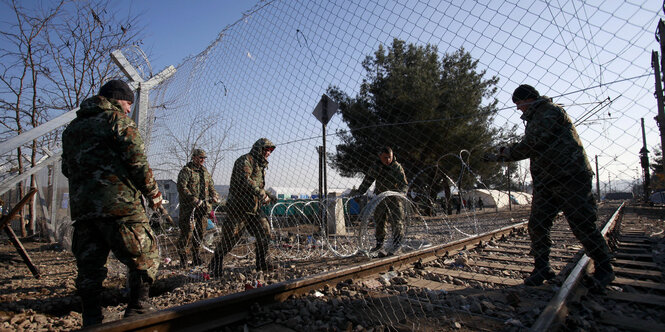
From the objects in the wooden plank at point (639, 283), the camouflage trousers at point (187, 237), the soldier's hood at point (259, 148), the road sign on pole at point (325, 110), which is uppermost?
the road sign on pole at point (325, 110)

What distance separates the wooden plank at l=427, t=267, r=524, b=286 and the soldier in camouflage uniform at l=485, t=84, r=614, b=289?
18 centimetres

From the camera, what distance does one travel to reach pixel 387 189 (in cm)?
541

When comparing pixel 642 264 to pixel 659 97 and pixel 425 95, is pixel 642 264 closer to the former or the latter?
pixel 659 97

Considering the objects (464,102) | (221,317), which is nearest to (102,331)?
(221,317)

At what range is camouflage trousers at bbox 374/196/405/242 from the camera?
4957mm

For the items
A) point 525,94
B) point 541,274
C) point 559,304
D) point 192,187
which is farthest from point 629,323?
point 192,187

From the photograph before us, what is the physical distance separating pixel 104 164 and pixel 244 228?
210 cm

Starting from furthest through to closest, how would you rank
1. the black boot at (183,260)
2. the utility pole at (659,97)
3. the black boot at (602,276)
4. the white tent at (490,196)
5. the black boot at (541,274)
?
the white tent at (490,196) → the black boot at (183,260) → the black boot at (541,274) → the black boot at (602,276) → the utility pole at (659,97)

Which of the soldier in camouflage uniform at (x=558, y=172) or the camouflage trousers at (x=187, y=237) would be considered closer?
the soldier in camouflage uniform at (x=558, y=172)

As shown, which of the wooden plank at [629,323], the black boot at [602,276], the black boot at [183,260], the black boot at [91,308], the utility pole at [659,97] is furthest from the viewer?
the black boot at [183,260]

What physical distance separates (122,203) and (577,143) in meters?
3.60

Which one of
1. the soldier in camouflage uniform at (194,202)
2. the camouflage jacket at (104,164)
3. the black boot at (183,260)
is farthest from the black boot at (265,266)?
the camouflage jacket at (104,164)

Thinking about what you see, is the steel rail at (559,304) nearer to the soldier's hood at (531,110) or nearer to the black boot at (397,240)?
the soldier's hood at (531,110)

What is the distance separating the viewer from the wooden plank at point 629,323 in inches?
81.8
